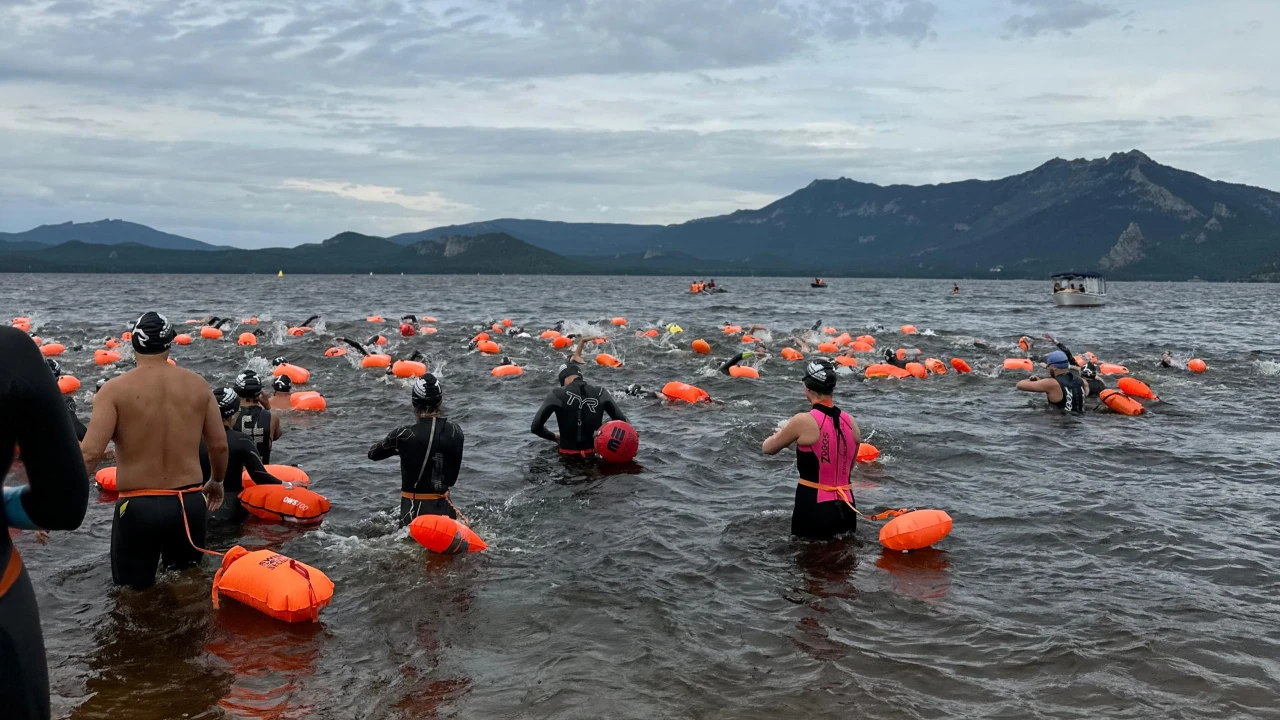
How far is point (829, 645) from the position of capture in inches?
281

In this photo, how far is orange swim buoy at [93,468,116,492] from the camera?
1098cm

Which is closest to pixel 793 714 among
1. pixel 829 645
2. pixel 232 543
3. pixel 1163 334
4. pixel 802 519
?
pixel 829 645

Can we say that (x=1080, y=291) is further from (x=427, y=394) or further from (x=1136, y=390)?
(x=427, y=394)

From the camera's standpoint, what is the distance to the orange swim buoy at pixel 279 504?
9875 mm

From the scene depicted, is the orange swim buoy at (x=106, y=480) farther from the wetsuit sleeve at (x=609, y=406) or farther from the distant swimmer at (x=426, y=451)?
the wetsuit sleeve at (x=609, y=406)

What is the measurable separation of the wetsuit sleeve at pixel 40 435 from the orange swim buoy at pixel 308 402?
15.2 meters

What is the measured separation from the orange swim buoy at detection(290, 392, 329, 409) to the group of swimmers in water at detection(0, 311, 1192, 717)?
22.8 ft

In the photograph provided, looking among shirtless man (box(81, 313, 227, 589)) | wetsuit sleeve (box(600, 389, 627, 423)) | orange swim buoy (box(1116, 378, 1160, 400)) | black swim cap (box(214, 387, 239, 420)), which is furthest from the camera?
orange swim buoy (box(1116, 378, 1160, 400))

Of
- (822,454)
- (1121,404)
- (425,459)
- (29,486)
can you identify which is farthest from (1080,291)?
(29,486)

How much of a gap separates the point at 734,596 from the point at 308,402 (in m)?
12.0

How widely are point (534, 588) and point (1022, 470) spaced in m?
8.33

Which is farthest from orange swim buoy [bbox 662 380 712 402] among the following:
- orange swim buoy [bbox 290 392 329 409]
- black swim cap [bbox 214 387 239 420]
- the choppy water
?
black swim cap [bbox 214 387 239 420]

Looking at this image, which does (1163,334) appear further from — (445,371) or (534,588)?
(534,588)

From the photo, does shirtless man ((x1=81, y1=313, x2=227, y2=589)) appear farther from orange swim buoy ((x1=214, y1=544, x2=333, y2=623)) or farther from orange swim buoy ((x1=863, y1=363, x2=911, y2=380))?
orange swim buoy ((x1=863, y1=363, x2=911, y2=380))
